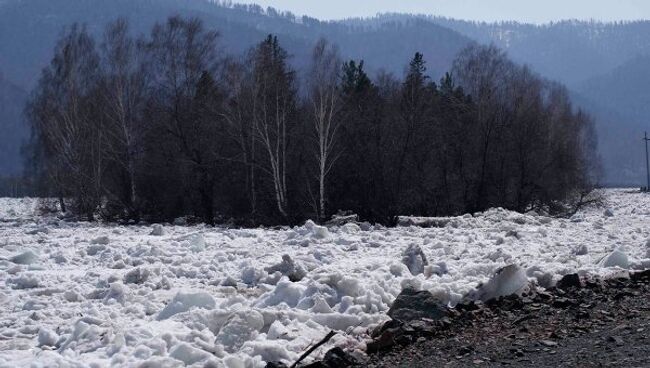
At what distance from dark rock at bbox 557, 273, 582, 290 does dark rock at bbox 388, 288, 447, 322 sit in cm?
207

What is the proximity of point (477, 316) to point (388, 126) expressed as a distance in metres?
22.7

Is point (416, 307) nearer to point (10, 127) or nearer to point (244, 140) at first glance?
point (244, 140)

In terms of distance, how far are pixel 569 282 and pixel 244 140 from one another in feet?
68.8

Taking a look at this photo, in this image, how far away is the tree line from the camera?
27453mm

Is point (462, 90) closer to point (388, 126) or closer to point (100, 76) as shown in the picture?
point (388, 126)

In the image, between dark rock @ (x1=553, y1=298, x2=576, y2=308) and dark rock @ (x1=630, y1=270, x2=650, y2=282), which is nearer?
dark rock @ (x1=553, y1=298, x2=576, y2=308)

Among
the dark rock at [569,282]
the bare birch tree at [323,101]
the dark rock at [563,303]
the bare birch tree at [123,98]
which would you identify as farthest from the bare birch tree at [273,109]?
the dark rock at [563,303]

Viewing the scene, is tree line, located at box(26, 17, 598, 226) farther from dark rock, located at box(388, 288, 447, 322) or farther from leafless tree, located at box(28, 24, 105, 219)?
dark rock, located at box(388, 288, 447, 322)

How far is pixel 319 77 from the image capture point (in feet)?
86.6

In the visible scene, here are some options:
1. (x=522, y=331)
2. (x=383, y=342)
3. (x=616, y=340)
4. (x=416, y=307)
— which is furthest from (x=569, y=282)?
(x=383, y=342)

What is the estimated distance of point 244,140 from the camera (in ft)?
92.7

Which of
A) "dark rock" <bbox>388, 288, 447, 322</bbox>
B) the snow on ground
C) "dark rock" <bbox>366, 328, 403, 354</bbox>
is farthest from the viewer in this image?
"dark rock" <bbox>388, 288, 447, 322</bbox>

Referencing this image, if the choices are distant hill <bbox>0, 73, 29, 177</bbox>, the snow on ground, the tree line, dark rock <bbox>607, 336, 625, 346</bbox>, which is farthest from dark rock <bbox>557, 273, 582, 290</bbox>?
distant hill <bbox>0, 73, 29, 177</bbox>

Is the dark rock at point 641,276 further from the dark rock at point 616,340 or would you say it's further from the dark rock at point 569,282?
the dark rock at point 616,340
